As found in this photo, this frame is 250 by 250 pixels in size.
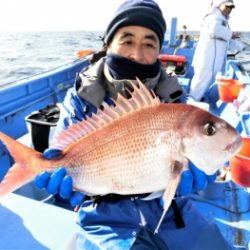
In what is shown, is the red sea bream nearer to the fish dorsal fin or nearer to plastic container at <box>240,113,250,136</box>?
the fish dorsal fin

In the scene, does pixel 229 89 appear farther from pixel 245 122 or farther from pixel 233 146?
pixel 233 146

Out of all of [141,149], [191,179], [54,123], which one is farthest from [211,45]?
[141,149]

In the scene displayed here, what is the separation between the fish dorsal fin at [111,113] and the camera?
1382 millimetres

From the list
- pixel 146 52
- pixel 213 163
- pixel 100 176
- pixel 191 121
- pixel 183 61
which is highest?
pixel 146 52

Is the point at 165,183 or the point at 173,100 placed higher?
the point at 173,100

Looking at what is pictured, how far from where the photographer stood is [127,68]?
6.09 feet

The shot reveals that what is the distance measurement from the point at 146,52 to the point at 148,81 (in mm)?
187

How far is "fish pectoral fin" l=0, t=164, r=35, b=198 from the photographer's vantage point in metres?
1.36

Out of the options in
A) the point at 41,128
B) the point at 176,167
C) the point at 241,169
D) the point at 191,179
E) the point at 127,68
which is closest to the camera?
the point at 176,167

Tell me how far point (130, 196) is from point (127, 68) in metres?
0.77

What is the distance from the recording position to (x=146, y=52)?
1.92 metres

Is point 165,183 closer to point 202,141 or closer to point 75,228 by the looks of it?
point 202,141

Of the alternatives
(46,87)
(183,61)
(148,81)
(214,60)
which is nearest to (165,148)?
(148,81)

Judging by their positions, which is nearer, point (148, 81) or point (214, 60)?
point (148, 81)
